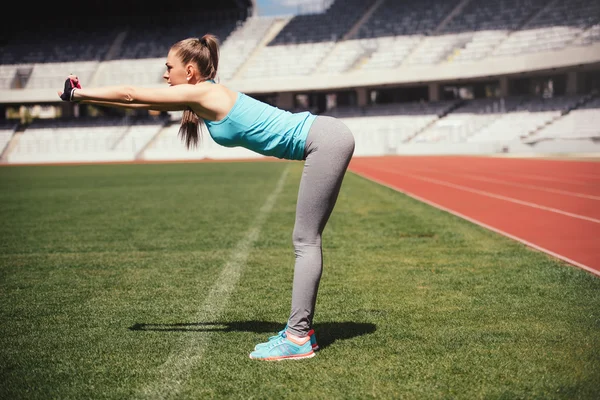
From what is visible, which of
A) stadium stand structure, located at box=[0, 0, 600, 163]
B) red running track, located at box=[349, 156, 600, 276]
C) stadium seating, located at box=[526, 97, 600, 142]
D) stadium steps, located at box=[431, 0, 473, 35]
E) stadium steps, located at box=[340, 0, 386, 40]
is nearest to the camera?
red running track, located at box=[349, 156, 600, 276]

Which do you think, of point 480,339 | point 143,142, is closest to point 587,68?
point 143,142

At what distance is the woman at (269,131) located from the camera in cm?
341

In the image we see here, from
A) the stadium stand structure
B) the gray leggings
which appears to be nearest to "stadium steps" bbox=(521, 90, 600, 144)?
the stadium stand structure

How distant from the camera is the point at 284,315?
182 inches

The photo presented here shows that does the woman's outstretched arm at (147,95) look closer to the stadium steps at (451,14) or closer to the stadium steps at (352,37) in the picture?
the stadium steps at (352,37)

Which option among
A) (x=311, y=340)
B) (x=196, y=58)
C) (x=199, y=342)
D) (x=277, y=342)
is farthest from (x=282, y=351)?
(x=196, y=58)

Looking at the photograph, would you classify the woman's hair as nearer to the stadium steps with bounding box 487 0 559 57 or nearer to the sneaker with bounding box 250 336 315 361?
the sneaker with bounding box 250 336 315 361

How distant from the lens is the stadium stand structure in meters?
38.3

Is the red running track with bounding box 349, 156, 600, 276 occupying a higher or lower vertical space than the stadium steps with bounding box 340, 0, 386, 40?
lower

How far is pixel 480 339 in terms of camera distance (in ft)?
12.9

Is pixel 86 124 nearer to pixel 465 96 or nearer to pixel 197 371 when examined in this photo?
pixel 465 96

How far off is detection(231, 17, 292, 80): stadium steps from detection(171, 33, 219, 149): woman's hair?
4486 centimetres

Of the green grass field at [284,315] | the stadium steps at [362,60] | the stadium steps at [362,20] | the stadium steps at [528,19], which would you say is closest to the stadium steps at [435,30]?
the stadium steps at [362,60]

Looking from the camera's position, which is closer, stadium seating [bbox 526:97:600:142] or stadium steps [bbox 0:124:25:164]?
stadium seating [bbox 526:97:600:142]
